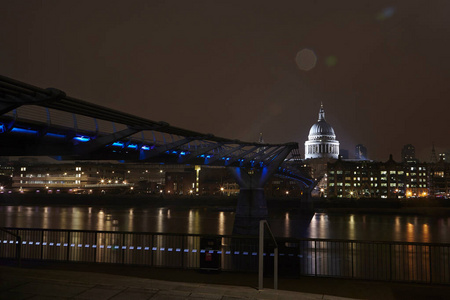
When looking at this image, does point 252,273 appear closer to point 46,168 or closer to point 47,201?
point 47,201

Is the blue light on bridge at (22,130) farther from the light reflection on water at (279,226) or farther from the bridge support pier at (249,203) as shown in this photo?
the bridge support pier at (249,203)

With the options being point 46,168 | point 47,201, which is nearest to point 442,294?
point 47,201

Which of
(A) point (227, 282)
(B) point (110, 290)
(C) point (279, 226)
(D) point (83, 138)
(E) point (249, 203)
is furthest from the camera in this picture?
(C) point (279, 226)

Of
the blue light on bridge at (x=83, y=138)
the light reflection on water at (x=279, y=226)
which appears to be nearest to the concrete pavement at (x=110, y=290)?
the blue light on bridge at (x=83, y=138)

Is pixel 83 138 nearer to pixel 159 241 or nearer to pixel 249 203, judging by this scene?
pixel 159 241

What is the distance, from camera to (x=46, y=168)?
192125 mm

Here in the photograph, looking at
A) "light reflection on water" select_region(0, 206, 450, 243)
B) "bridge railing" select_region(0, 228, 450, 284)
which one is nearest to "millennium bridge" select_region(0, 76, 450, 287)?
"bridge railing" select_region(0, 228, 450, 284)

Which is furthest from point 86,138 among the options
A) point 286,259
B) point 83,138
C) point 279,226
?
point 279,226

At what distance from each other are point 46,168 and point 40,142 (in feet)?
565

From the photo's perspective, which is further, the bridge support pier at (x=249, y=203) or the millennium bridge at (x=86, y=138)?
the bridge support pier at (x=249, y=203)

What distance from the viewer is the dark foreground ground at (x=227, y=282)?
405 inches

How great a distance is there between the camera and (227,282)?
43.1ft

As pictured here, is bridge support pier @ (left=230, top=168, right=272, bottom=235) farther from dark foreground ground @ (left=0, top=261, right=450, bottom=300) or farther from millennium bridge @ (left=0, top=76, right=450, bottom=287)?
dark foreground ground @ (left=0, top=261, right=450, bottom=300)

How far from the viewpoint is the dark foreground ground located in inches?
405
